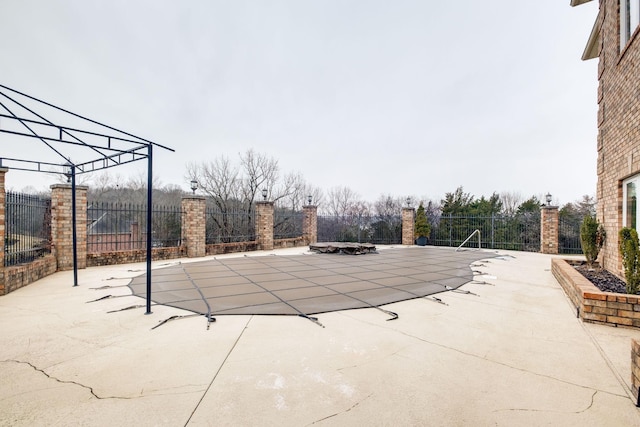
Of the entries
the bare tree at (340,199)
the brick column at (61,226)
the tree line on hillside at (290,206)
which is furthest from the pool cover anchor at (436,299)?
the bare tree at (340,199)

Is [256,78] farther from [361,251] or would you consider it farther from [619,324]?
[619,324]

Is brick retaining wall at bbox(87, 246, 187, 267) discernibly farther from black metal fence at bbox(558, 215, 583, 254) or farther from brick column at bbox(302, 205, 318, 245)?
black metal fence at bbox(558, 215, 583, 254)

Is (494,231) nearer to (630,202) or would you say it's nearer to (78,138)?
(630,202)

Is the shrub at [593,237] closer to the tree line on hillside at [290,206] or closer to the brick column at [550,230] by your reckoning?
the brick column at [550,230]

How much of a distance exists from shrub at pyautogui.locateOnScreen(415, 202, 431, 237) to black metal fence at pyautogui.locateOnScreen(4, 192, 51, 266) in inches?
527

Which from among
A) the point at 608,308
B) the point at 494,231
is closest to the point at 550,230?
the point at 494,231

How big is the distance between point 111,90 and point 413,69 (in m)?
12.0

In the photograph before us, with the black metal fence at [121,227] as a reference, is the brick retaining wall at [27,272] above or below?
below

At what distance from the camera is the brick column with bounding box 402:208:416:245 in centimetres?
1405

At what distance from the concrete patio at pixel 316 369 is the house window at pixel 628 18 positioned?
4606 mm

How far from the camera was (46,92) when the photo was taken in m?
9.05

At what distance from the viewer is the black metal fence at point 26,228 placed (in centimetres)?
505

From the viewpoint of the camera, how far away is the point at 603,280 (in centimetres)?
418

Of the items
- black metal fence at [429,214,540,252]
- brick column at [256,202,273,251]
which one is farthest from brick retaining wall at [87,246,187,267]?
black metal fence at [429,214,540,252]
